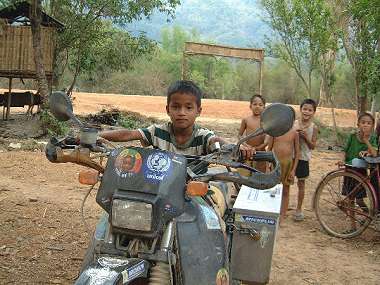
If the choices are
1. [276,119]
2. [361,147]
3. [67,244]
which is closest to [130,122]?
[361,147]

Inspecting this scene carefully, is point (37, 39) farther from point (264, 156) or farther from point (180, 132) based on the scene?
point (264, 156)

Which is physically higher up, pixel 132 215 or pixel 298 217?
pixel 132 215

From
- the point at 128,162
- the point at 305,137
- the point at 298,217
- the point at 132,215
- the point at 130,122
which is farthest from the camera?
Result: the point at 130,122

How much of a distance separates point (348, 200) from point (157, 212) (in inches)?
173

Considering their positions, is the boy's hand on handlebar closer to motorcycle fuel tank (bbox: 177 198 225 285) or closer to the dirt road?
motorcycle fuel tank (bbox: 177 198 225 285)

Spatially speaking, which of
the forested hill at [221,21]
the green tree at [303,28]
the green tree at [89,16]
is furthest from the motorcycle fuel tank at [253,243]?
the forested hill at [221,21]

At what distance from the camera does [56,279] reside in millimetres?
4156

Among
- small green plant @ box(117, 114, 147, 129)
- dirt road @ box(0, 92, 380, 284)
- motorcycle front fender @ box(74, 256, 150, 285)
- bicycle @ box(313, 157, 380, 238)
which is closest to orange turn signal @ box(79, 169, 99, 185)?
motorcycle front fender @ box(74, 256, 150, 285)

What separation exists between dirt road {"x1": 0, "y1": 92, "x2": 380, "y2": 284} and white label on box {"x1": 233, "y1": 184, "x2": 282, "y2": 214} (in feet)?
3.95

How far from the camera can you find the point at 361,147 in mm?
6312

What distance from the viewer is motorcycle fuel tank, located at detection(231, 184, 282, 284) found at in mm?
3342

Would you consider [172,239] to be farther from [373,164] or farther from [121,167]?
[373,164]

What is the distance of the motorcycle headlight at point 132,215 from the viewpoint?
221 centimetres

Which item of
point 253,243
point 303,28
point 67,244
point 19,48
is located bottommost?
point 67,244
